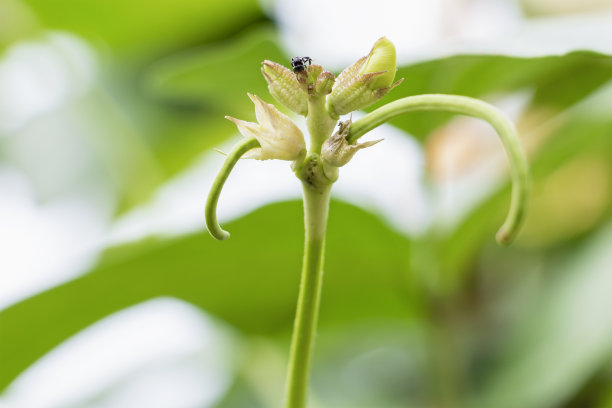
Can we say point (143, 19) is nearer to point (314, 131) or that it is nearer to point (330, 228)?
point (330, 228)

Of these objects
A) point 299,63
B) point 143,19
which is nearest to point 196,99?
point 143,19

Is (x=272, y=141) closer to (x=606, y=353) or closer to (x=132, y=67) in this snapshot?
(x=606, y=353)

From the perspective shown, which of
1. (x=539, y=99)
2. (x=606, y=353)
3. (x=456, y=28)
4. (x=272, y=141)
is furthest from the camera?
(x=456, y=28)

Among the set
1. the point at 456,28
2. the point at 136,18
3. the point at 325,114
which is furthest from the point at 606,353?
the point at 136,18

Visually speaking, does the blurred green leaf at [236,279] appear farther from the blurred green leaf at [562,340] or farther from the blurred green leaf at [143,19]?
the blurred green leaf at [143,19]

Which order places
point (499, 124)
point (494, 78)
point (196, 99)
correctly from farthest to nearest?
point (196, 99) → point (494, 78) → point (499, 124)

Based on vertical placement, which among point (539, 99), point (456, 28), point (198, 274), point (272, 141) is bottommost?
point (272, 141)

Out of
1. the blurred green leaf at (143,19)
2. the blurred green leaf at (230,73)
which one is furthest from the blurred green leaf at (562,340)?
the blurred green leaf at (143,19)

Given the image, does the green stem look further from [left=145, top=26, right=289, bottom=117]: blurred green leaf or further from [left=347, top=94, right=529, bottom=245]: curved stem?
[left=145, top=26, right=289, bottom=117]: blurred green leaf
